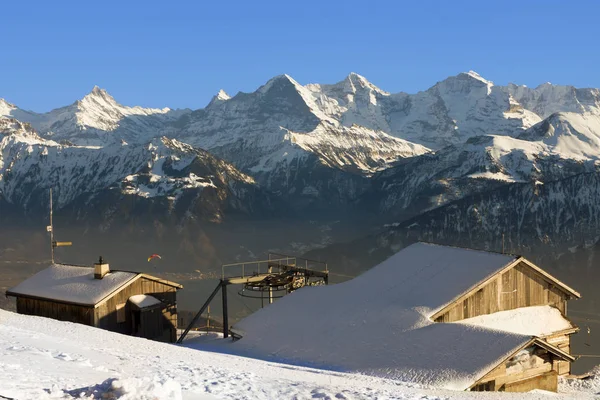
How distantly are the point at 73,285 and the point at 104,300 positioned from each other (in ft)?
12.1

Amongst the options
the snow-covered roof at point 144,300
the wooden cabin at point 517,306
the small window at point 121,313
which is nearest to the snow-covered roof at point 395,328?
the wooden cabin at point 517,306

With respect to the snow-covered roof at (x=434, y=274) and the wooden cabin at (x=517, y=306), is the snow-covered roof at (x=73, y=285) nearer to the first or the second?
the snow-covered roof at (x=434, y=274)

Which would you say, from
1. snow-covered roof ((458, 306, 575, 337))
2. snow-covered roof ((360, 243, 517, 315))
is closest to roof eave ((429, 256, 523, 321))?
snow-covered roof ((360, 243, 517, 315))

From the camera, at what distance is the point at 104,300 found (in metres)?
44.2

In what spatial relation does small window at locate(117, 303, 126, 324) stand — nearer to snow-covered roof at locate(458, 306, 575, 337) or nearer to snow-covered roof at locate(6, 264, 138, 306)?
snow-covered roof at locate(6, 264, 138, 306)

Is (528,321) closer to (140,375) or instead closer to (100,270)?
(140,375)

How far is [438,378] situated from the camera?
29.0m

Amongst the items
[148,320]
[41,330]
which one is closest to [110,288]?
[148,320]

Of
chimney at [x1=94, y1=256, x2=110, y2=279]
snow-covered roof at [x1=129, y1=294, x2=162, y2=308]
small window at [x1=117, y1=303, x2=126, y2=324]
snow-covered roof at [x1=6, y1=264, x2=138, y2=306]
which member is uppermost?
chimney at [x1=94, y1=256, x2=110, y2=279]

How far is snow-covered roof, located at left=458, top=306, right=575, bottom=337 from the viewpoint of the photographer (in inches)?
1444

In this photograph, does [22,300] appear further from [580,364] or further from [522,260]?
[580,364]

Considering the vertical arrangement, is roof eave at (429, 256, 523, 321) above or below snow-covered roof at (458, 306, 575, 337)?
above

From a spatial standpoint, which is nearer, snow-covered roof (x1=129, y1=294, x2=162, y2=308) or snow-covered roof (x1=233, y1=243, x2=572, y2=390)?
snow-covered roof (x1=233, y1=243, x2=572, y2=390)

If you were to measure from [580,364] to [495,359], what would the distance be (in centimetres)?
5640
